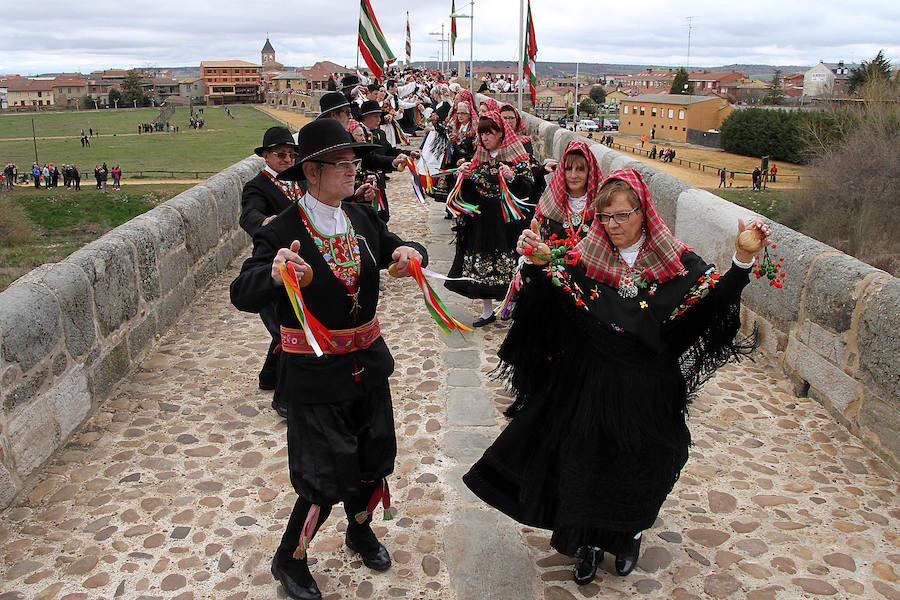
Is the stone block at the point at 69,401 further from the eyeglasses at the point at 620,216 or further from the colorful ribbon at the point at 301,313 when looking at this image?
the eyeglasses at the point at 620,216

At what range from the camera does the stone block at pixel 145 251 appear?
5715mm

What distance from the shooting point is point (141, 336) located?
5.75 metres

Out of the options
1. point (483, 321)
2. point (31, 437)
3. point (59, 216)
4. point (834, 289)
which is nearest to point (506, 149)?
point (483, 321)

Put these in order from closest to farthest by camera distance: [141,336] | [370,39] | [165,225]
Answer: [141,336] < [165,225] < [370,39]

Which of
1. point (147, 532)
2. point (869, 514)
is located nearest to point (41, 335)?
point (147, 532)

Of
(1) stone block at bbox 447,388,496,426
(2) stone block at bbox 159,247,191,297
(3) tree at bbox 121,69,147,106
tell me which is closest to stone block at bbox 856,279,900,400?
(1) stone block at bbox 447,388,496,426

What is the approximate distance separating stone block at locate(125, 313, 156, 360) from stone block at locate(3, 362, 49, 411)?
131cm

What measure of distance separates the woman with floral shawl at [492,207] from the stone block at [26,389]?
12.1ft

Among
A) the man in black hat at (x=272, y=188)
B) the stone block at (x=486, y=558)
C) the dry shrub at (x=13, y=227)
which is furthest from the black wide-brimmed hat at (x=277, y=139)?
the dry shrub at (x=13, y=227)

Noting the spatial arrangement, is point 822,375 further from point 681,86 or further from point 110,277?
point 681,86

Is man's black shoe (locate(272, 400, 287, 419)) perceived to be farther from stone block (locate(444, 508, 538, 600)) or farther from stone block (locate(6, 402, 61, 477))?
stone block (locate(444, 508, 538, 600))

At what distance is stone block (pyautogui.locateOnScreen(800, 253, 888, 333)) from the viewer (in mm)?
4602

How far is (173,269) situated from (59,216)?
1410 inches

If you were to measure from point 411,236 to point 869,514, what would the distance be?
7093 mm
